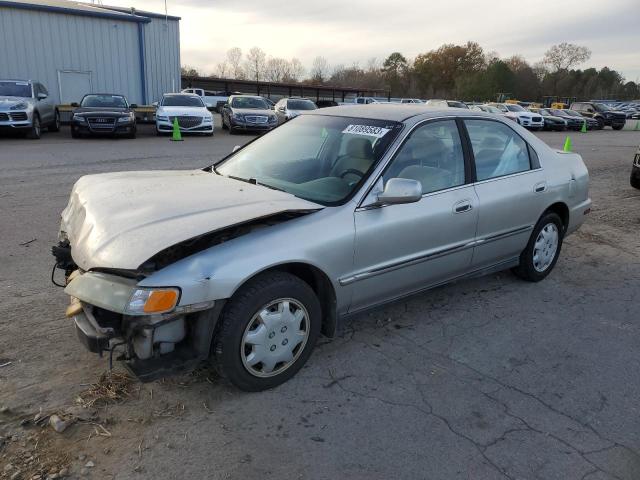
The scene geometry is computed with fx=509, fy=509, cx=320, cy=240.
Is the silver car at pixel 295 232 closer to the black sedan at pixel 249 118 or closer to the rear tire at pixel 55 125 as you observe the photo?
the black sedan at pixel 249 118

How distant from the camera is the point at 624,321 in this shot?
4043mm

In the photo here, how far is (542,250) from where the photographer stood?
471 cm

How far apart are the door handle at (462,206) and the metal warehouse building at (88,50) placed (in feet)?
79.3

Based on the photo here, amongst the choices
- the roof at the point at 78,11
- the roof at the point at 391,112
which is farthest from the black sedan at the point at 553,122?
the roof at the point at 391,112

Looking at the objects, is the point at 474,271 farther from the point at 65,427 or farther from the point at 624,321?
the point at 65,427

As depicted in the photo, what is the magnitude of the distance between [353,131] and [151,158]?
951cm

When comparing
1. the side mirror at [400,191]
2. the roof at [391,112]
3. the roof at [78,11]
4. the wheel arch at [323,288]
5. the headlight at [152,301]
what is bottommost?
the wheel arch at [323,288]

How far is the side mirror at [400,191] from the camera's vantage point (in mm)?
3111

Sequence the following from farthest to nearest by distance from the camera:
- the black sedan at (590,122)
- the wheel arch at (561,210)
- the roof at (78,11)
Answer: the black sedan at (590,122) < the roof at (78,11) < the wheel arch at (561,210)

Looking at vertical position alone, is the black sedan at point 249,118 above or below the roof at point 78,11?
below

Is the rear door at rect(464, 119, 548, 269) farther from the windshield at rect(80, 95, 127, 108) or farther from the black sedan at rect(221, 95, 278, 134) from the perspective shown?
the black sedan at rect(221, 95, 278, 134)

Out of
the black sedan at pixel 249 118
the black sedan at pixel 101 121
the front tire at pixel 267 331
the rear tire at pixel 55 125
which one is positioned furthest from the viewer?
the black sedan at pixel 249 118

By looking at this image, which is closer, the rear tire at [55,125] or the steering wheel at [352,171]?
the steering wheel at [352,171]

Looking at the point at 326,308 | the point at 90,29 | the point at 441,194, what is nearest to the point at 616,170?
the point at 441,194
